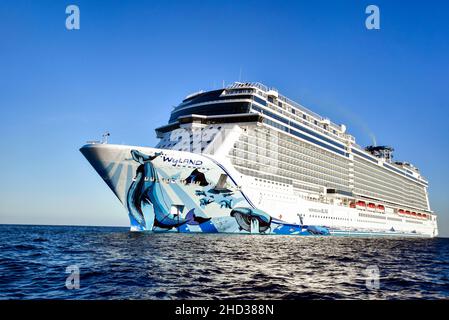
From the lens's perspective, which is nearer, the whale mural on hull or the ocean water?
the ocean water

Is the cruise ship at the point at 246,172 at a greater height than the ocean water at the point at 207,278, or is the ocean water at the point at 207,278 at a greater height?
the cruise ship at the point at 246,172

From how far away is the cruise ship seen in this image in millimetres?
35125

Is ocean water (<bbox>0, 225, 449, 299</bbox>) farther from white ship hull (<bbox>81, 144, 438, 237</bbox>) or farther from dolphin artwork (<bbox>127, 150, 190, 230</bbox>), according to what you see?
white ship hull (<bbox>81, 144, 438, 237</bbox>)

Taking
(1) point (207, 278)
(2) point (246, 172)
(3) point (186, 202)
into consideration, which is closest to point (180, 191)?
(3) point (186, 202)

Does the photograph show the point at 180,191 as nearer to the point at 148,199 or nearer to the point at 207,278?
the point at 148,199

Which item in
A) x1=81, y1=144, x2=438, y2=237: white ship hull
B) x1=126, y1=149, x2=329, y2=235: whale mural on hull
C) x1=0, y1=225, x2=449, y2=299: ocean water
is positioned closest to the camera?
x1=0, y1=225, x2=449, y2=299: ocean water

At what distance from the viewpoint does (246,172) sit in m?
43.3

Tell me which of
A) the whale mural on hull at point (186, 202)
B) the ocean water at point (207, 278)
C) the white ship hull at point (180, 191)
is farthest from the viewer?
the whale mural on hull at point (186, 202)

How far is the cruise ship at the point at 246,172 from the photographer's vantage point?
3512 cm

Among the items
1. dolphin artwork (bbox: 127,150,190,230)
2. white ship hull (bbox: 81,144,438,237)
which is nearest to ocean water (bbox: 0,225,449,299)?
dolphin artwork (bbox: 127,150,190,230)

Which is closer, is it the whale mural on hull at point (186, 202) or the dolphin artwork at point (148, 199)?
the dolphin artwork at point (148, 199)

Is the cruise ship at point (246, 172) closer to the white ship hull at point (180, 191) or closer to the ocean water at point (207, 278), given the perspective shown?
the white ship hull at point (180, 191)

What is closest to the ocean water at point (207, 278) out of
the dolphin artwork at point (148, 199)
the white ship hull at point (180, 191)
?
the dolphin artwork at point (148, 199)
